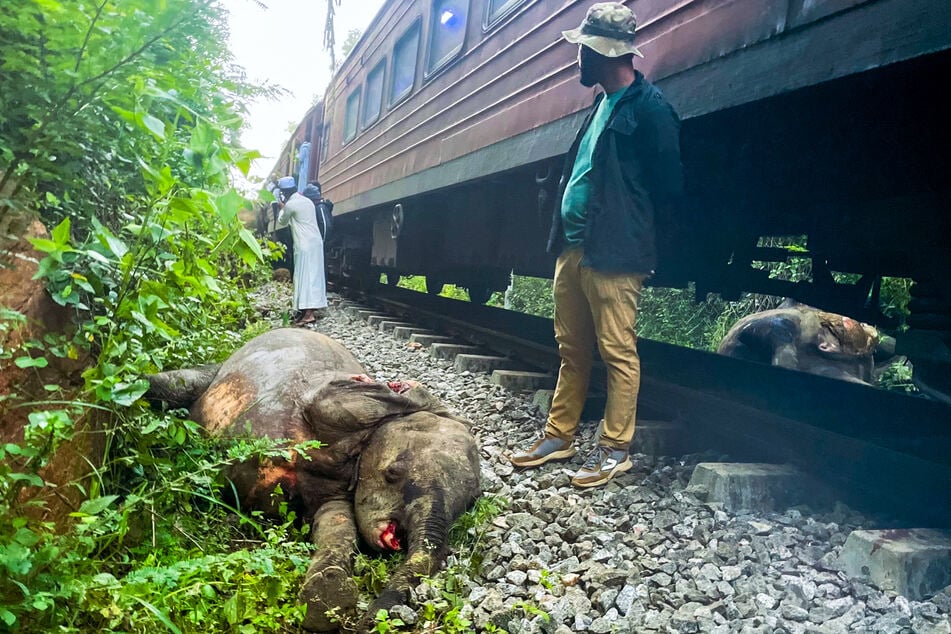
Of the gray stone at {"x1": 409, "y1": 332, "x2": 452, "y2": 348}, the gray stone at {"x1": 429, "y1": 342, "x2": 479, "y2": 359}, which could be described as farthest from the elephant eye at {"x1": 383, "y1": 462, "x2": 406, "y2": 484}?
the gray stone at {"x1": 409, "y1": 332, "x2": 452, "y2": 348}

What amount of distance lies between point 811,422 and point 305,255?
594 cm

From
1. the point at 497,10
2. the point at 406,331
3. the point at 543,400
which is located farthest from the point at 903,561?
the point at 406,331

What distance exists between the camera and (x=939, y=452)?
3154 millimetres

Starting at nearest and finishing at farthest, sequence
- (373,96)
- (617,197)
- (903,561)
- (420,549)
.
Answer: (903,561) < (420,549) < (617,197) < (373,96)

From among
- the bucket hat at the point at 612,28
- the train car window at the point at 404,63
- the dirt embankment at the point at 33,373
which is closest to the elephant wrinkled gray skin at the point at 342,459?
the dirt embankment at the point at 33,373

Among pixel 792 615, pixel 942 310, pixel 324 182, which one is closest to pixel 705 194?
pixel 942 310

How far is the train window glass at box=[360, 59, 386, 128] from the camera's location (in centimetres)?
1044

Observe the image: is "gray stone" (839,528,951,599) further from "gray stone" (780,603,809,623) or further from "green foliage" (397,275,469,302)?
"green foliage" (397,275,469,302)

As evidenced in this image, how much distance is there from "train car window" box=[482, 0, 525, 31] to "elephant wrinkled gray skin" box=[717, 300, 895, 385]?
12.7ft

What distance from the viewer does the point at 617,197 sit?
3.22 meters

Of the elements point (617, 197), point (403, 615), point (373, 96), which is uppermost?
point (373, 96)

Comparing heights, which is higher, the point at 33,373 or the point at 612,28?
the point at 612,28

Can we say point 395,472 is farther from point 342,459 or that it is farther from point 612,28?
point 612,28

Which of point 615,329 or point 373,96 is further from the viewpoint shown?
point 373,96
